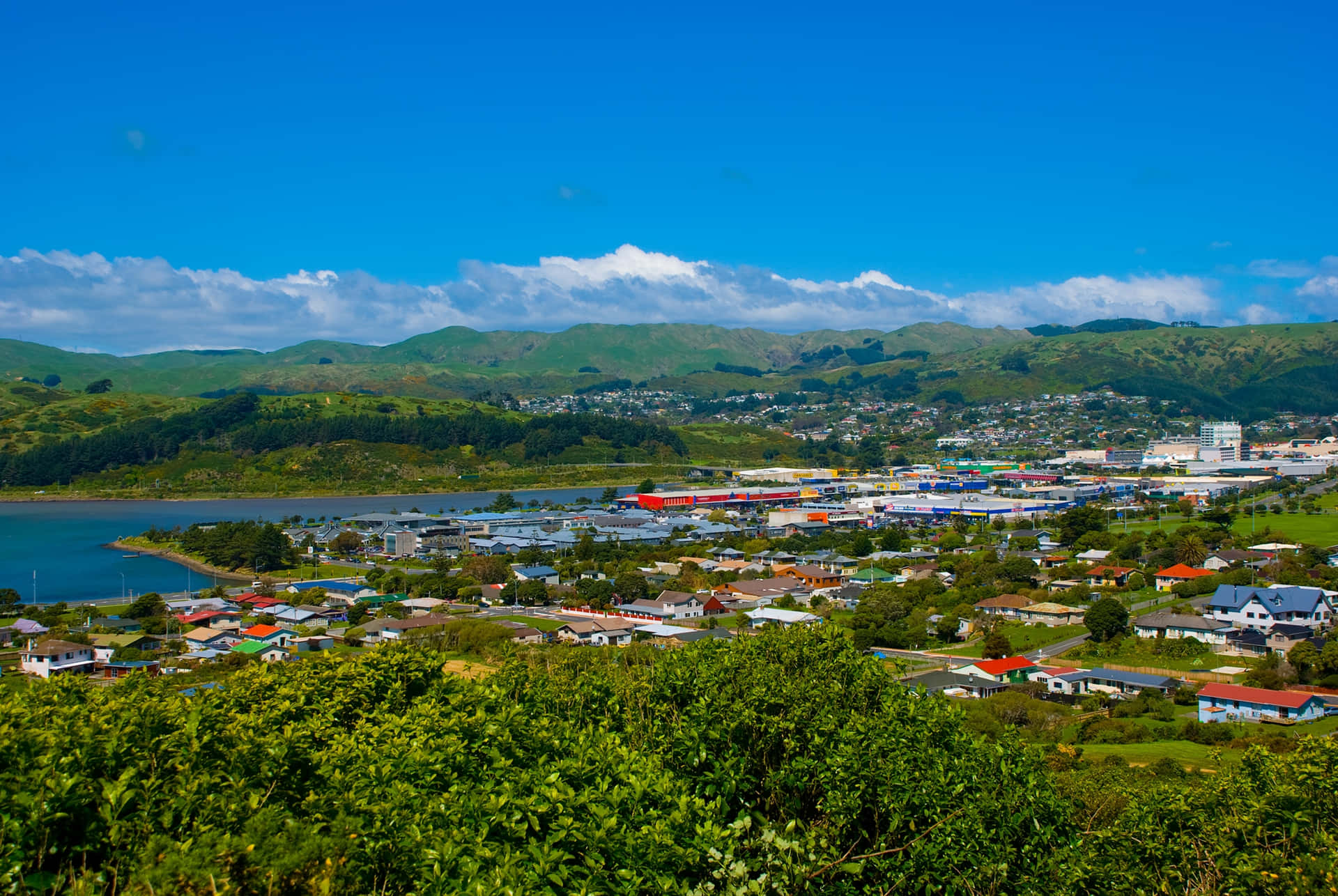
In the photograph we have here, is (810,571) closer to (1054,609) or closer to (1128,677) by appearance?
(1054,609)

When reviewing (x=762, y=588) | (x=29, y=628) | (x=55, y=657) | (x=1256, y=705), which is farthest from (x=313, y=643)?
(x=1256, y=705)

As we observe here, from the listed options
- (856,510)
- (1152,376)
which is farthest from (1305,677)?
(1152,376)

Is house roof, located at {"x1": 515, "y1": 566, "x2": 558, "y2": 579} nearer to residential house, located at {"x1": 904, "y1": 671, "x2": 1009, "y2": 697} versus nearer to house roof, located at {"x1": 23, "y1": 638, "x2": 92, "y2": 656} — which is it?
house roof, located at {"x1": 23, "y1": 638, "x2": 92, "y2": 656}

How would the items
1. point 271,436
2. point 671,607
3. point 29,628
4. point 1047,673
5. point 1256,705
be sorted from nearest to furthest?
point 1256,705 < point 1047,673 < point 29,628 < point 671,607 < point 271,436

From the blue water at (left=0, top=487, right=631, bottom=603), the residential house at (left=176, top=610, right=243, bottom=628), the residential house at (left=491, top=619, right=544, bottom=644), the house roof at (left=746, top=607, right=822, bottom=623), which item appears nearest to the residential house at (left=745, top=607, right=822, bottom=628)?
the house roof at (left=746, top=607, right=822, bottom=623)

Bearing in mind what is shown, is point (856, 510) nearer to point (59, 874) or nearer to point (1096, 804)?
point (1096, 804)

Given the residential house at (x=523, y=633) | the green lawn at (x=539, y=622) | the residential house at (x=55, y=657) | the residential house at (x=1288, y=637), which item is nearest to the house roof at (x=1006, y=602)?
the residential house at (x=1288, y=637)

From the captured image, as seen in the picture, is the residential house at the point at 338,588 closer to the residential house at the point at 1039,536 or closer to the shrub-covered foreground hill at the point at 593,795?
the shrub-covered foreground hill at the point at 593,795
